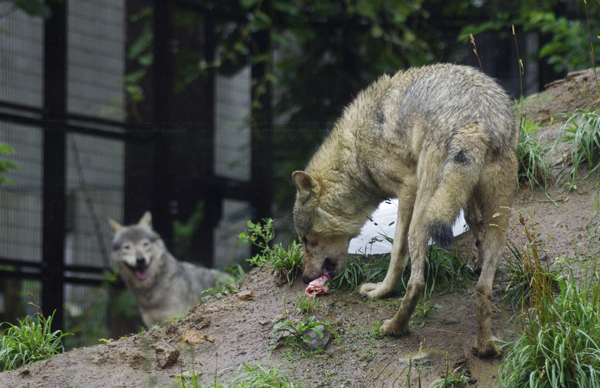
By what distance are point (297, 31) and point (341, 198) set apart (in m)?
4.07

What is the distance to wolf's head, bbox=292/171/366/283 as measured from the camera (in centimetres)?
433

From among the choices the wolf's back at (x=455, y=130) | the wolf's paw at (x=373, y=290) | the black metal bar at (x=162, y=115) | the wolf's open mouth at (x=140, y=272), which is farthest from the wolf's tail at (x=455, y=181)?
the wolf's open mouth at (x=140, y=272)

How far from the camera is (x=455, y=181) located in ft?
10.2

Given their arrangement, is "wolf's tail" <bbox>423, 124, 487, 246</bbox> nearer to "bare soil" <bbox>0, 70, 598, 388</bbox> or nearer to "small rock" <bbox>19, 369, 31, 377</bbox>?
"bare soil" <bbox>0, 70, 598, 388</bbox>

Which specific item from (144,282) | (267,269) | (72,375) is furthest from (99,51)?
(72,375)

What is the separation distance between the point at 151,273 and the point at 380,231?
4.01 m

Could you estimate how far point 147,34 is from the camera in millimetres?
7648

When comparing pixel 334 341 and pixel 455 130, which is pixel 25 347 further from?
pixel 455 130

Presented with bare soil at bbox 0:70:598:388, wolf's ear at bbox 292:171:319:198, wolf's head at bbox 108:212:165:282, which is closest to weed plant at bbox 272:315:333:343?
bare soil at bbox 0:70:598:388

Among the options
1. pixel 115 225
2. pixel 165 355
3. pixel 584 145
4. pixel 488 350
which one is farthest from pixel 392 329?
pixel 115 225

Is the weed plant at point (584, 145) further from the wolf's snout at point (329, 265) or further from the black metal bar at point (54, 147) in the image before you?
the black metal bar at point (54, 147)

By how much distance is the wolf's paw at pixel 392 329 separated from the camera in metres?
3.44

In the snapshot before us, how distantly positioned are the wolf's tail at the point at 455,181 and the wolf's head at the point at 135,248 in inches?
205

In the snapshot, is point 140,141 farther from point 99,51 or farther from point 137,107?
point 99,51
